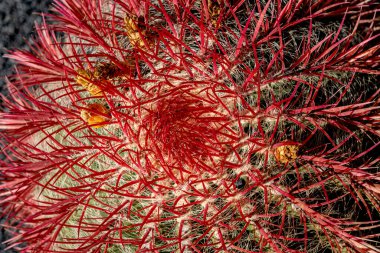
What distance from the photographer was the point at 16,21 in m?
1.73

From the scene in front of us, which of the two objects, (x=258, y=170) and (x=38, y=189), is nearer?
(x=258, y=170)

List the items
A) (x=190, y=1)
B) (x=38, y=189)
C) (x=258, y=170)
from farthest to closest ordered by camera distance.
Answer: (x=38, y=189)
(x=190, y=1)
(x=258, y=170)

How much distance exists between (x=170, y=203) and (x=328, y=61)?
1.32 ft

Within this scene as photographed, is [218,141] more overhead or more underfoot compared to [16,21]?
more underfoot

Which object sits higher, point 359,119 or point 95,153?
point 95,153

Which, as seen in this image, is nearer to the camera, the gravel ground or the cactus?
the cactus

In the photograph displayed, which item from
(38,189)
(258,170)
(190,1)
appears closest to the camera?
(258,170)

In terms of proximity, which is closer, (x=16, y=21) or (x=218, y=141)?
(x=218, y=141)

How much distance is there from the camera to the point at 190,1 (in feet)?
2.61

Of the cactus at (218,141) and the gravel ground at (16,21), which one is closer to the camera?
the cactus at (218,141)

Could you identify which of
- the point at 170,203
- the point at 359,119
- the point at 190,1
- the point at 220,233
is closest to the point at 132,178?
the point at 170,203

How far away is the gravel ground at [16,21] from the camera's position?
171cm

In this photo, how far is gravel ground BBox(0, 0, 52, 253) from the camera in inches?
67.4

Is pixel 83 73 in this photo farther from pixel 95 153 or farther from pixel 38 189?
pixel 38 189
